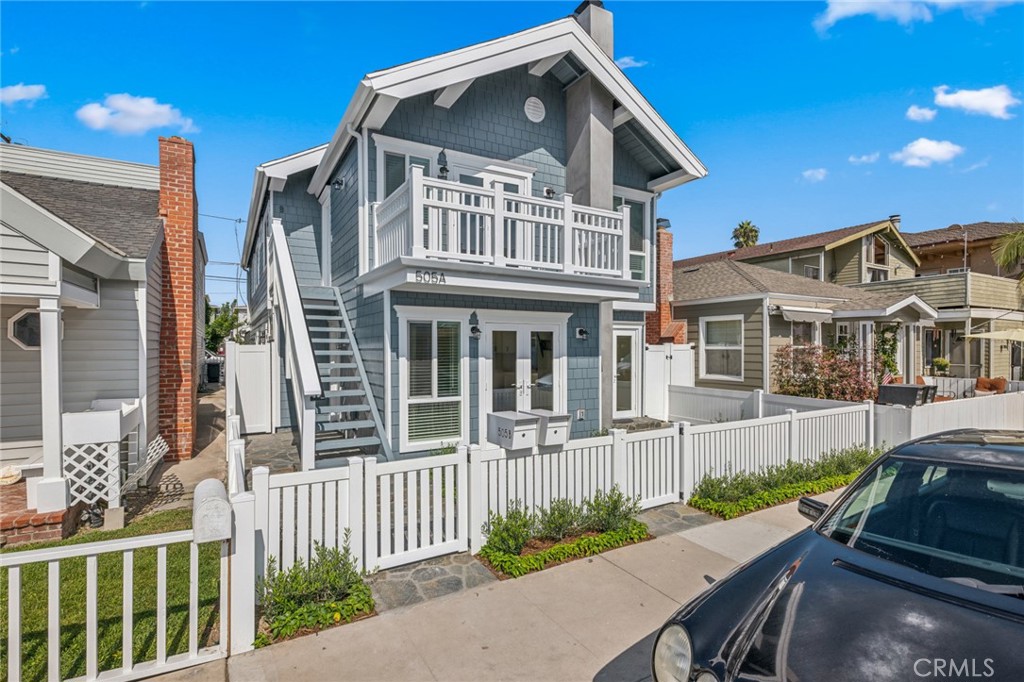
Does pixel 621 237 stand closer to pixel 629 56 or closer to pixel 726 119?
pixel 629 56

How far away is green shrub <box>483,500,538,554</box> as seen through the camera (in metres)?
4.94

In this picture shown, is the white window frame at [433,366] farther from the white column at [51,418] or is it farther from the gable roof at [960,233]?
the gable roof at [960,233]

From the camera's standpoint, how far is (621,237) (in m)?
9.11

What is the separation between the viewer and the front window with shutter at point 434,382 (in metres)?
8.24

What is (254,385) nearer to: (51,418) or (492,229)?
(51,418)

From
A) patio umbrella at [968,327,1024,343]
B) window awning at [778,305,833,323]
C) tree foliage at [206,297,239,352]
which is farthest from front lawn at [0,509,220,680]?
tree foliage at [206,297,239,352]

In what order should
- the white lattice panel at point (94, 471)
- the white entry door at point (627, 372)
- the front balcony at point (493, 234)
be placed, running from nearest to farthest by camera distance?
the white lattice panel at point (94, 471)
the front balcony at point (493, 234)
the white entry door at point (627, 372)

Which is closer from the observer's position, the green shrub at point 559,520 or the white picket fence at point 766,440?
the green shrub at point 559,520

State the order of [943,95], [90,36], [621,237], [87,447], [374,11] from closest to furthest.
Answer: [87,447] → [90,36] → [621,237] → [374,11] → [943,95]

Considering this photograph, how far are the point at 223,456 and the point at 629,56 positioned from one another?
1237 centimetres

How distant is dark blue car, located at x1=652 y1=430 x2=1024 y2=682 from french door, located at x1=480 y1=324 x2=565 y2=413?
6086mm

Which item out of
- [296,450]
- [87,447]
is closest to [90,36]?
[87,447]

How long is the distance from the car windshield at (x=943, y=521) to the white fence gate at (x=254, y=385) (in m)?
10.6

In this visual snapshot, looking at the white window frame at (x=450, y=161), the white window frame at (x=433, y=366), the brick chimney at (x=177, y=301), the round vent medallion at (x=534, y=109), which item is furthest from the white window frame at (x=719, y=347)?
the brick chimney at (x=177, y=301)
